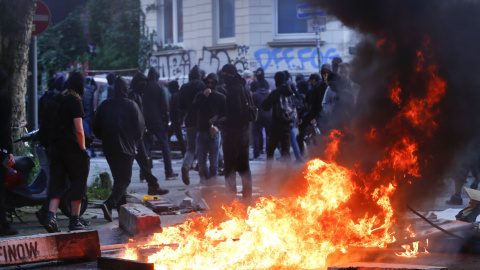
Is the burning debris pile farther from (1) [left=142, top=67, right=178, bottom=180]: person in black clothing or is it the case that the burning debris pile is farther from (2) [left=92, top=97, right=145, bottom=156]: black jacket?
(1) [left=142, top=67, right=178, bottom=180]: person in black clothing

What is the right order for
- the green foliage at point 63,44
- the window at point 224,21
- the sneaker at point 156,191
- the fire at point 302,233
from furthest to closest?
the green foliage at point 63,44 < the window at point 224,21 < the sneaker at point 156,191 < the fire at point 302,233

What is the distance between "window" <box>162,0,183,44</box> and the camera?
2347cm

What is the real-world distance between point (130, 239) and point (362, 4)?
3.42 meters

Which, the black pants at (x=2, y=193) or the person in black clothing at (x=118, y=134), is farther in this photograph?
the person in black clothing at (x=118, y=134)

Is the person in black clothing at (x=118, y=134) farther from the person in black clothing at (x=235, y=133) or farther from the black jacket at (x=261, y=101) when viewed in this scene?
the black jacket at (x=261, y=101)

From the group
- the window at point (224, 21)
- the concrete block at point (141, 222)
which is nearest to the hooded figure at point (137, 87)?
the concrete block at point (141, 222)

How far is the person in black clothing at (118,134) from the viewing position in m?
9.03

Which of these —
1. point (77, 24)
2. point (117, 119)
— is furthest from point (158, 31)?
point (117, 119)

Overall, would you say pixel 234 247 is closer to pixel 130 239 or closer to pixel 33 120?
pixel 130 239

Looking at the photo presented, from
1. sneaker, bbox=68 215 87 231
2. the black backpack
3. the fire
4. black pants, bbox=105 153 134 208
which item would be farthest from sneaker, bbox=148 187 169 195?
the fire

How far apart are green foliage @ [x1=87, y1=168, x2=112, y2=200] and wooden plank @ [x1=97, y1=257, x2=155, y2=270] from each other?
4.42 m

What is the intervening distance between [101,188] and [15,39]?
2.59 meters

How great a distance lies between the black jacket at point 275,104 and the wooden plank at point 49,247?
5213 mm

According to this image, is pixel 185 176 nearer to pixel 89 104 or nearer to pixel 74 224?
pixel 74 224
